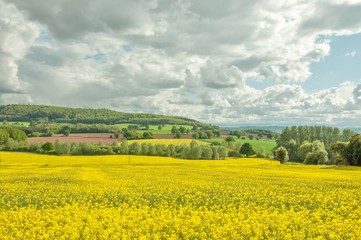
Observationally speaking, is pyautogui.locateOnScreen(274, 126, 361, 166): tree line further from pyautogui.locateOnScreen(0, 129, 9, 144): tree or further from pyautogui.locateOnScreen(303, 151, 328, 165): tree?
pyautogui.locateOnScreen(0, 129, 9, 144): tree

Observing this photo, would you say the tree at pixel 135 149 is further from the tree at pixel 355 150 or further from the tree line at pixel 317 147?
the tree at pixel 355 150

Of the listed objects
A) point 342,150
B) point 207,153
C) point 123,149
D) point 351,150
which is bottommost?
point 207,153

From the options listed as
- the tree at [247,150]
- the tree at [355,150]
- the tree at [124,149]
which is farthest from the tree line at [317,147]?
the tree at [124,149]

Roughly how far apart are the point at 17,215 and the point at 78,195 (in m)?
7.77

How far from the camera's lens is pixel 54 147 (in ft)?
353

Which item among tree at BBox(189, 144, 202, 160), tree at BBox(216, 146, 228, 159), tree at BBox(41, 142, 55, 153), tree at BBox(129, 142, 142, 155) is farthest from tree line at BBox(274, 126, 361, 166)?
tree at BBox(41, 142, 55, 153)

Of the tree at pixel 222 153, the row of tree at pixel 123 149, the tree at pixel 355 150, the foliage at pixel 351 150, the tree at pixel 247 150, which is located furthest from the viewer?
the tree at pixel 247 150

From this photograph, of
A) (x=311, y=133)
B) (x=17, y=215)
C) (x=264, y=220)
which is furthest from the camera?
(x=311, y=133)

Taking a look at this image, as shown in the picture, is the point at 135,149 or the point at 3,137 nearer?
the point at 135,149

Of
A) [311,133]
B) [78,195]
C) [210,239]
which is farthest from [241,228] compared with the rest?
[311,133]

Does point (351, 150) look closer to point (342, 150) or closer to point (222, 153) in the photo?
point (342, 150)

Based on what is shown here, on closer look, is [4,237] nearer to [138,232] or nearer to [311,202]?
[138,232]

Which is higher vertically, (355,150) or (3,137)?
(355,150)

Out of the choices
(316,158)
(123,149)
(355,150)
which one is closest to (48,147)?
(123,149)
